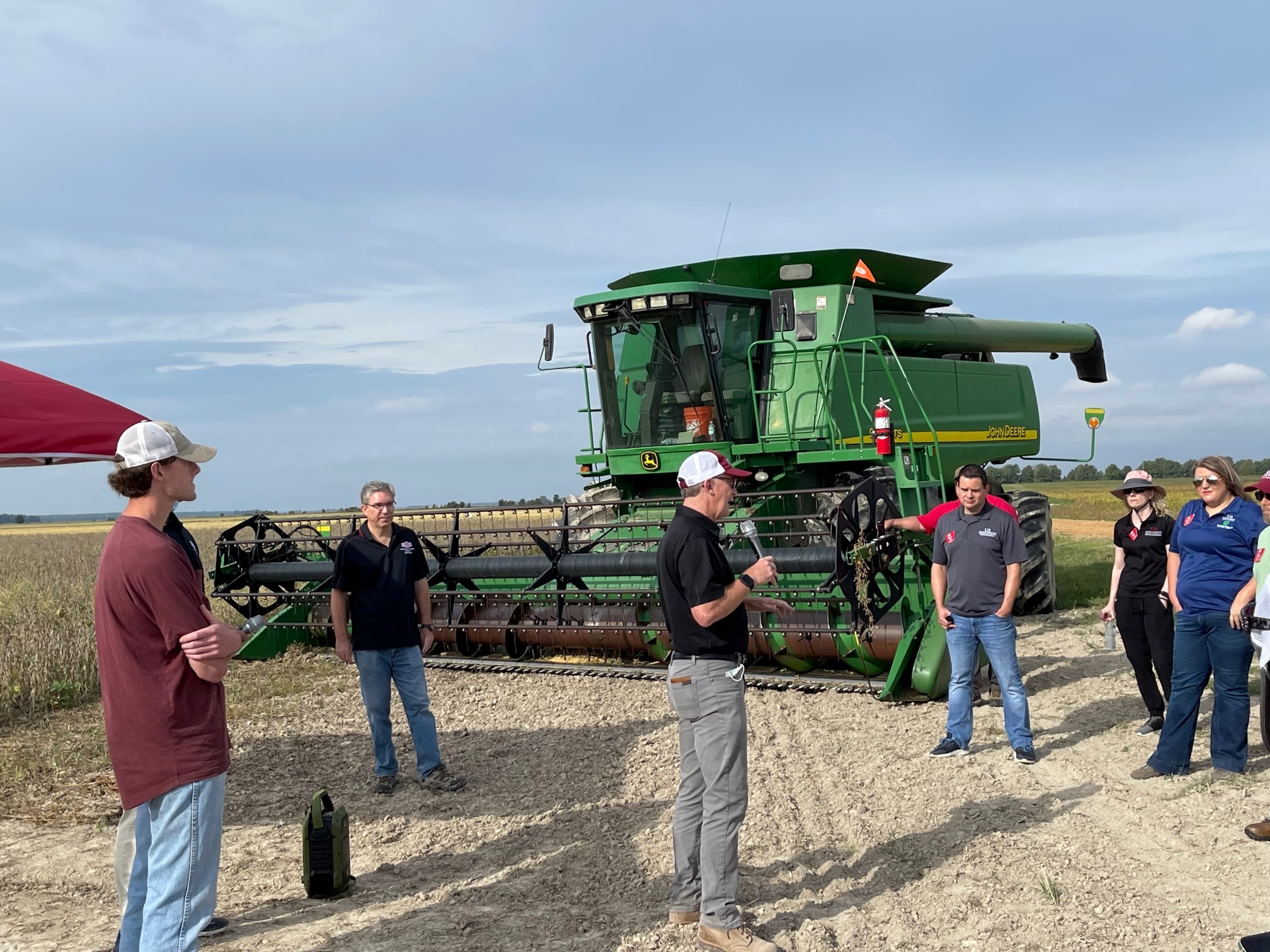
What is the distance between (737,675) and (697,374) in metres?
6.35

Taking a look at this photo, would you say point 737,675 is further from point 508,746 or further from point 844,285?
point 844,285

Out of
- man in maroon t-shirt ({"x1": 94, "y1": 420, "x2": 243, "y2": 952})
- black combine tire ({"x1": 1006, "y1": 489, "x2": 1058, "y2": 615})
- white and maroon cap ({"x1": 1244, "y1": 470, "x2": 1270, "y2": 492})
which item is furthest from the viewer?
black combine tire ({"x1": 1006, "y1": 489, "x2": 1058, "y2": 615})

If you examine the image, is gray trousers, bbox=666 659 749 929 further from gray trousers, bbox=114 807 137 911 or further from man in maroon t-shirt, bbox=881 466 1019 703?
man in maroon t-shirt, bbox=881 466 1019 703

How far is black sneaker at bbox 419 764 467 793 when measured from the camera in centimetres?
595

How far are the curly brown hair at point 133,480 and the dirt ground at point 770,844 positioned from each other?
1.89 m

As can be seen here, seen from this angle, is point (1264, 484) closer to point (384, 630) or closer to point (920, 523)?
point (920, 523)

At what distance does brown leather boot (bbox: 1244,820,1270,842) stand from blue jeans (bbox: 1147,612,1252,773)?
93cm

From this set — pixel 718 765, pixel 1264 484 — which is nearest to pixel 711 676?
pixel 718 765

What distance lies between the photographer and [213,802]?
10.4 feet

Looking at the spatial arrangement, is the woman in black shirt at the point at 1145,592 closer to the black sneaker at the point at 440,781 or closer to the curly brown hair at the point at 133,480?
the black sneaker at the point at 440,781

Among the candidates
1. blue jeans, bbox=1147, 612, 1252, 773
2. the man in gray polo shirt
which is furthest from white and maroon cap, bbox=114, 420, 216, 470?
blue jeans, bbox=1147, 612, 1252, 773

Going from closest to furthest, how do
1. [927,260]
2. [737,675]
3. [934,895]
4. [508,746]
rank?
1. [737,675]
2. [934,895]
3. [508,746]
4. [927,260]

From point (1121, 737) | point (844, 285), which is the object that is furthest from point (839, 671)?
point (844, 285)

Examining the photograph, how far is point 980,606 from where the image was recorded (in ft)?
19.7
